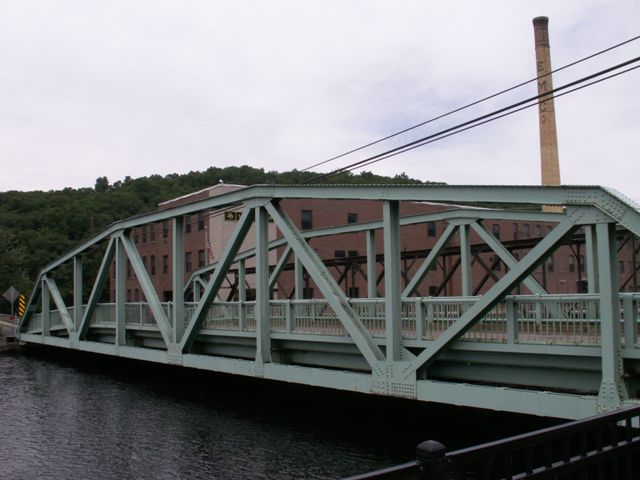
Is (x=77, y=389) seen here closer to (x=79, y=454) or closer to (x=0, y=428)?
(x=0, y=428)

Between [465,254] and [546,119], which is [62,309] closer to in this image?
[465,254]

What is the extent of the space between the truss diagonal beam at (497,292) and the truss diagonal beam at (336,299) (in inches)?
49.2

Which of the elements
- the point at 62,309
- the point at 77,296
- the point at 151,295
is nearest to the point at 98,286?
Result: the point at 77,296

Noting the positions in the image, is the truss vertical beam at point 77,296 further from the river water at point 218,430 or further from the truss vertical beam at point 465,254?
the truss vertical beam at point 465,254

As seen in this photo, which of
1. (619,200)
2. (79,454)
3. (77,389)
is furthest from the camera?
(77,389)

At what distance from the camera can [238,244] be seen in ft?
65.6

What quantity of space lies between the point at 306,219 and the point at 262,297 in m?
38.1

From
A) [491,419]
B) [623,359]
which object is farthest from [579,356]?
[491,419]

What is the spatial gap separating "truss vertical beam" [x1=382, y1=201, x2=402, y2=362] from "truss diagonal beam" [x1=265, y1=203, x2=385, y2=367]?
45 cm

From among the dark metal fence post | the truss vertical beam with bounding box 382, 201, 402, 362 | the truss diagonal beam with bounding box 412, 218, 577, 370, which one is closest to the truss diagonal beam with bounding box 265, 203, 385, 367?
the truss vertical beam with bounding box 382, 201, 402, 362

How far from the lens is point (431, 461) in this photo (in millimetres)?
4277

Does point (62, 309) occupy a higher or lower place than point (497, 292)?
lower

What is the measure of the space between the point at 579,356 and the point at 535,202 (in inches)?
114

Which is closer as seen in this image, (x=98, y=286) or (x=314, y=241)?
(x=98, y=286)
